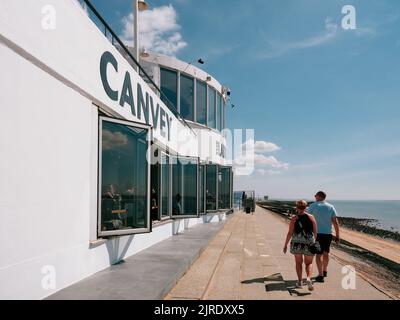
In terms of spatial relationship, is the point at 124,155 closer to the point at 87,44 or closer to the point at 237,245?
the point at 87,44

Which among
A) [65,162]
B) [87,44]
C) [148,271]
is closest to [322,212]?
[148,271]

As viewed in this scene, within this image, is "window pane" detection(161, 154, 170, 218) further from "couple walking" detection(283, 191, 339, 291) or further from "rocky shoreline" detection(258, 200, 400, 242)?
"rocky shoreline" detection(258, 200, 400, 242)

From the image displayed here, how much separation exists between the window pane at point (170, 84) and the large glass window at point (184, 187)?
374 centimetres

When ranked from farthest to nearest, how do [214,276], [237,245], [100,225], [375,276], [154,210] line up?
1. [237,245]
2. [154,210]
3. [375,276]
4. [214,276]
5. [100,225]

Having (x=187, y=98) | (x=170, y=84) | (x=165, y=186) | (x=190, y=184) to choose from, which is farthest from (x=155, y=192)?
(x=187, y=98)

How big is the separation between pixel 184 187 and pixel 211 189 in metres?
3.95

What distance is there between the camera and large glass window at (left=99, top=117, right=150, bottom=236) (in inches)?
233

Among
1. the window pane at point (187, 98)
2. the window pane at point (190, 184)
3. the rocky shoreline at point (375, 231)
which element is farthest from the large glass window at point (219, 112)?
the rocky shoreline at point (375, 231)

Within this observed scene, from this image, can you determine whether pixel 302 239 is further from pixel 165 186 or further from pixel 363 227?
pixel 363 227

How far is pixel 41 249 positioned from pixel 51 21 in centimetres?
276

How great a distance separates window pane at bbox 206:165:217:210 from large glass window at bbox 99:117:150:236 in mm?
8179

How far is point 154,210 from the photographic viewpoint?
946 centimetres

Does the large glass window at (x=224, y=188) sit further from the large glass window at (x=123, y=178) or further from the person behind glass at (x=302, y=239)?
the person behind glass at (x=302, y=239)

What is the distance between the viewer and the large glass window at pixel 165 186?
10297 mm
